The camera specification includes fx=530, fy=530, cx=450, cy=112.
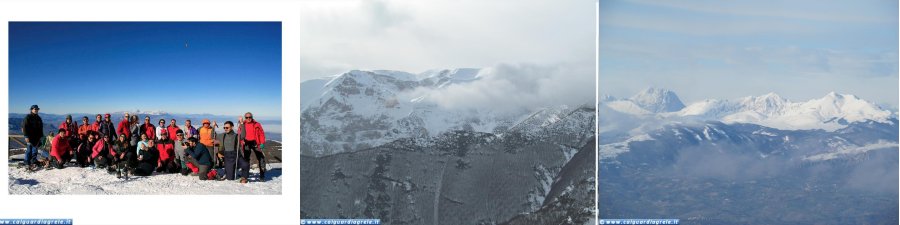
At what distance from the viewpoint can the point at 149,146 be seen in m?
6.02

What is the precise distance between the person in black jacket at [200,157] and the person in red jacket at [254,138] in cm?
44

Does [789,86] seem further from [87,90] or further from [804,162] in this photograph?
[87,90]

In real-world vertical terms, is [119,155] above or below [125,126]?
below

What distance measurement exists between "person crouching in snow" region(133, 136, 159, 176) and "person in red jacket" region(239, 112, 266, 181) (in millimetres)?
1060

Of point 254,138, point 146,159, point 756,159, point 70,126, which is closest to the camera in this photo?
point 254,138

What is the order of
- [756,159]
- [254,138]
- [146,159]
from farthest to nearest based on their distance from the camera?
[756,159]
[146,159]
[254,138]

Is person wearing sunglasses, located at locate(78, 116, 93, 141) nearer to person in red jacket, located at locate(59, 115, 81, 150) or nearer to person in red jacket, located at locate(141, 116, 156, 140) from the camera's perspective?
person in red jacket, located at locate(59, 115, 81, 150)

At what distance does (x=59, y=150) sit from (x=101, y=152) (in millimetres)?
480

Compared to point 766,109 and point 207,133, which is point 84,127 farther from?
point 766,109

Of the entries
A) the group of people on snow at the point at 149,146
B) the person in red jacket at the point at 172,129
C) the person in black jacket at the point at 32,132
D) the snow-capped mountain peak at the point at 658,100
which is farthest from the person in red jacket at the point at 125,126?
the snow-capped mountain peak at the point at 658,100

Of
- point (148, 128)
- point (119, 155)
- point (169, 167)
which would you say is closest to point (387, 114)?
point (169, 167)

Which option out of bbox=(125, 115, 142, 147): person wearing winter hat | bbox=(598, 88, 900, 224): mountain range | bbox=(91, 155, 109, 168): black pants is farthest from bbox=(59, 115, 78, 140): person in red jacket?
bbox=(598, 88, 900, 224): mountain range

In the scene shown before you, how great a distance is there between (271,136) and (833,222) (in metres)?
6.63

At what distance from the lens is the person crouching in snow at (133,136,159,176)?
235 inches
